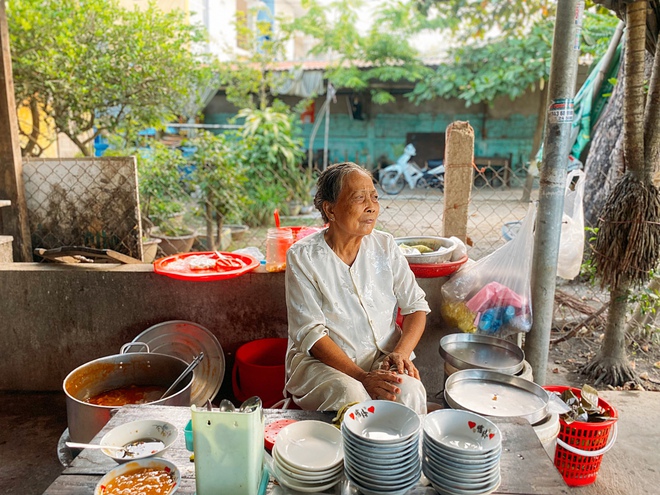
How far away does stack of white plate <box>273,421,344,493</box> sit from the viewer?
1.47 m

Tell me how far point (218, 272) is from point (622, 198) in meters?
2.80

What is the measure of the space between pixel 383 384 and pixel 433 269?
117cm

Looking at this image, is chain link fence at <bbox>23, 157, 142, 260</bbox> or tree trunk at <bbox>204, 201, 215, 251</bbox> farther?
tree trunk at <bbox>204, 201, 215, 251</bbox>

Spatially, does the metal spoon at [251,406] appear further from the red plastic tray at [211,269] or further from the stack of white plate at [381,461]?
the red plastic tray at [211,269]

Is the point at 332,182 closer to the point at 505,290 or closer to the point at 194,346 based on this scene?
the point at 505,290

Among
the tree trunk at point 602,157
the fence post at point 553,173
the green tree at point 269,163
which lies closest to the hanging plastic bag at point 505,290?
the fence post at point 553,173

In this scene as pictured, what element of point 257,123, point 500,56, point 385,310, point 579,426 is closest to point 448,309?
point 385,310

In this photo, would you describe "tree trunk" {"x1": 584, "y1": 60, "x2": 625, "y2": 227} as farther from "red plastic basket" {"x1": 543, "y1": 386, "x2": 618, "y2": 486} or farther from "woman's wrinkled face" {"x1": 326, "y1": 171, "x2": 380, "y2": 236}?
"woman's wrinkled face" {"x1": 326, "y1": 171, "x2": 380, "y2": 236}

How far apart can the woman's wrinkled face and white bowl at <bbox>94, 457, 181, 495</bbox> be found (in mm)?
1401

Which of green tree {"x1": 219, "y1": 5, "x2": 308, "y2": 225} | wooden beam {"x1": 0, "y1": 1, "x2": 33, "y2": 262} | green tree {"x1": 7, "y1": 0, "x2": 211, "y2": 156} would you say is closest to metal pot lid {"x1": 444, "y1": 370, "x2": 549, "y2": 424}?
wooden beam {"x1": 0, "y1": 1, "x2": 33, "y2": 262}

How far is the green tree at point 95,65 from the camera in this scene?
5445mm

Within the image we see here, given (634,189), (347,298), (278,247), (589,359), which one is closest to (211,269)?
(278,247)

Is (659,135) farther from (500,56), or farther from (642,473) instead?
(500,56)

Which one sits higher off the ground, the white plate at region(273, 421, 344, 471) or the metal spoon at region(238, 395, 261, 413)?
the metal spoon at region(238, 395, 261, 413)
